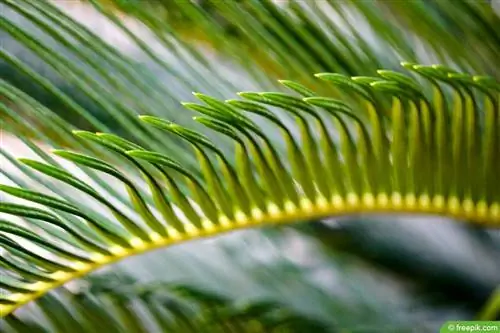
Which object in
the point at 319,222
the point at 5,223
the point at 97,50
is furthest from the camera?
the point at 319,222

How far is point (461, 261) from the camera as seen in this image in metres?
0.60

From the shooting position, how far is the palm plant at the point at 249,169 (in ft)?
1.44

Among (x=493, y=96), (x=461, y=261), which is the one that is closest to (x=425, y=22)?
(x=493, y=96)

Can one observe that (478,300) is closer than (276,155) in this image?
No

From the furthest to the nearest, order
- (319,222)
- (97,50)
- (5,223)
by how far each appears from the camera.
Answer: (319,222) < (97,50) < (5,223)

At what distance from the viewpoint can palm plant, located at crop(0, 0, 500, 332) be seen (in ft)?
1.44

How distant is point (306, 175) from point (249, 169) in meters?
0.04

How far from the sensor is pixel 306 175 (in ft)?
1.54

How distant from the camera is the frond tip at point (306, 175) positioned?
419 millimetres

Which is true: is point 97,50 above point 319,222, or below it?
above

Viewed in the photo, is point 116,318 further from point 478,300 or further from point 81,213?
point 478,300

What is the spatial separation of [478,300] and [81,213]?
1.16 ft

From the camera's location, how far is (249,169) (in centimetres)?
45

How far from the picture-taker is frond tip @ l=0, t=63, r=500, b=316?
1.37 feet
